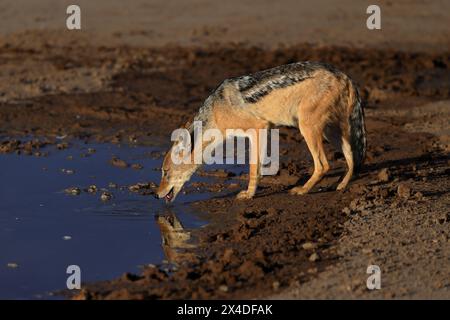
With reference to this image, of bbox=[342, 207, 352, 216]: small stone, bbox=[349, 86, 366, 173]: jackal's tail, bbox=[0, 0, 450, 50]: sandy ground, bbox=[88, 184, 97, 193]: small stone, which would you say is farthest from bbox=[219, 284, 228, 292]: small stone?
bbox=[0, 0, 450, 50]: sandy ground

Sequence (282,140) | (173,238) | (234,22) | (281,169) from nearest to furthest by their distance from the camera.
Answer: (173,238), (281,169), (282,140), (234,22)

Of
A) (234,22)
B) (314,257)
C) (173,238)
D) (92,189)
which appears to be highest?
(234,22)

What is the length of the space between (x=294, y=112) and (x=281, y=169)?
139 centimetres

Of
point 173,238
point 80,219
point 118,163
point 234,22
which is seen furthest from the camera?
point 234,22

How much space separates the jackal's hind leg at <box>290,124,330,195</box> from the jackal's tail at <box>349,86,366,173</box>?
369 mm

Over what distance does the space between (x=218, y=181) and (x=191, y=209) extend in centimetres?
111

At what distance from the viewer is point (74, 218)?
1022 cm

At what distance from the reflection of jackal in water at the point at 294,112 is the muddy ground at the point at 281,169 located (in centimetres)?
34

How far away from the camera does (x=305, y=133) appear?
10547 millimetres

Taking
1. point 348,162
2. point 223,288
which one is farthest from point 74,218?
point 348,162

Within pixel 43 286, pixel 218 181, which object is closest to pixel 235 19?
pixel 218 181

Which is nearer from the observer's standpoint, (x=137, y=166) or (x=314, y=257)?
(x=314, y=257)

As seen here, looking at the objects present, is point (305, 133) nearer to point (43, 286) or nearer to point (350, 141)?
point (350, 141)

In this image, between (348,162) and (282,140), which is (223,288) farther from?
(282,140)
